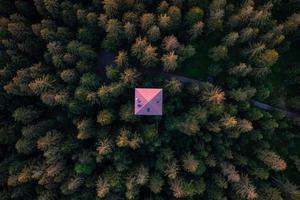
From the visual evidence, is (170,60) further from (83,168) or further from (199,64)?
(83,168)

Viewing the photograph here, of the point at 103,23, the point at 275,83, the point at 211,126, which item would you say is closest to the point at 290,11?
the point at 275,83

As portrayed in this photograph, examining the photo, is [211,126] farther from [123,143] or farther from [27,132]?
[27,132]

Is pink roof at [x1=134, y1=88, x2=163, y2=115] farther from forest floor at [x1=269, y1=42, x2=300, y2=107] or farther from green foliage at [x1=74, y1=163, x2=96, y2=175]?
forest floor at [x1=269, y1=42, x2=300, y2=107]

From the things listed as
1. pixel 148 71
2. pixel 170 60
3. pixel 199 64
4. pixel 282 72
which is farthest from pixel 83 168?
pixel 282 72

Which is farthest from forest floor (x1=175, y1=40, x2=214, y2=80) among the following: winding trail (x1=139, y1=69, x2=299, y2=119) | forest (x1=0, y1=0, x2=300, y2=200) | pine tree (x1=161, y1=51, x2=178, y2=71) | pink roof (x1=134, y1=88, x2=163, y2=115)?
pink roof (x1=134, y1=88, x2=163, y2=115)

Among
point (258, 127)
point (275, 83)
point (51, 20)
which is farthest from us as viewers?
point (275, 83)

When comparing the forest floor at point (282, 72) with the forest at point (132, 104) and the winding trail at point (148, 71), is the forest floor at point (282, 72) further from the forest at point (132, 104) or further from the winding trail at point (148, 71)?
the forest at point (132, 104)

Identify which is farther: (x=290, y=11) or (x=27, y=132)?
(x=290, y=11)
